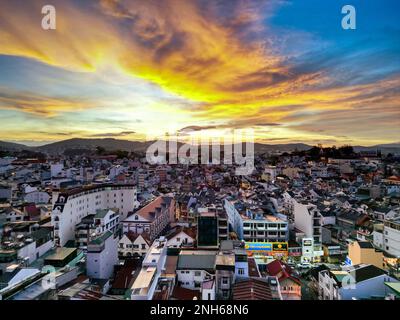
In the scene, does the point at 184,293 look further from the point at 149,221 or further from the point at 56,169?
the point at 56,169

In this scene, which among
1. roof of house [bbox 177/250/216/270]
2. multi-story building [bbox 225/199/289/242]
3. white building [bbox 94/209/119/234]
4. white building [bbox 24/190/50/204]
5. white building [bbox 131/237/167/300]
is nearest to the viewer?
white building [bbox 131/237/167/300]

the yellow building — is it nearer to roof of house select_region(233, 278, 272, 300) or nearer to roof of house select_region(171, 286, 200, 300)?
roof of house select_region(233, 278, 272, 300)

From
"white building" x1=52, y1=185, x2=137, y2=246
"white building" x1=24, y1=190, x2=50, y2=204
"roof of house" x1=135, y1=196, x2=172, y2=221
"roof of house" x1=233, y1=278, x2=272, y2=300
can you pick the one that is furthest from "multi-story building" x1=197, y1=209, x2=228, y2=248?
"white building" x1=24, y1=190, x2=50, y2=204

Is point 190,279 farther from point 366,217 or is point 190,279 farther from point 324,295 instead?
point 366,217

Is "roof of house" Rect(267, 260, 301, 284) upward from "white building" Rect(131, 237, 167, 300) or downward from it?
downward

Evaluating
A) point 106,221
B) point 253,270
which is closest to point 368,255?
point 253,270

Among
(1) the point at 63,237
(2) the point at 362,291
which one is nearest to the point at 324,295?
(2) the point at 362,291

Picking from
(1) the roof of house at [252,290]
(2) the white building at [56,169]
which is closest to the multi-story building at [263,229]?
(1) the roof of house at [252,290]
